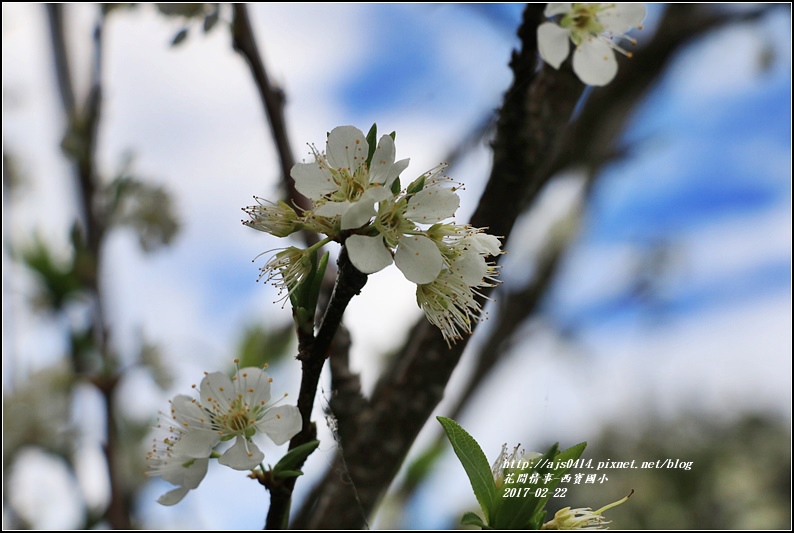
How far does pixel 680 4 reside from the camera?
63.3 inches

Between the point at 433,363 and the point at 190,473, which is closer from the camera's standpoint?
the point at 190,473

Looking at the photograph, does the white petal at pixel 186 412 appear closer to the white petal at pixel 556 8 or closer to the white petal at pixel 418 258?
the white petal at pixel 418 258

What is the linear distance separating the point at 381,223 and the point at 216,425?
204 mm

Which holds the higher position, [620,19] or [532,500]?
[620,19]

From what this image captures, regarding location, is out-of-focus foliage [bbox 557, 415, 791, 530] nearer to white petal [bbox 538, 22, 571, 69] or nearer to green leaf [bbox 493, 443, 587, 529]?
green leaf [bbox 493, 443, 587, 529]

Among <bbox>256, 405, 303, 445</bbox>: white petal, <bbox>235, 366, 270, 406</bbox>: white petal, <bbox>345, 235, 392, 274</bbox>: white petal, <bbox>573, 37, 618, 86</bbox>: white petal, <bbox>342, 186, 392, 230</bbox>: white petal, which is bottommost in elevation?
<bbox>256, 405, 303, 445</bbox>: white petal

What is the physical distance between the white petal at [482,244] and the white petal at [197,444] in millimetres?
219

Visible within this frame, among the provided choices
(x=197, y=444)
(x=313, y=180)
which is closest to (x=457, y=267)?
(x=313, y=180)

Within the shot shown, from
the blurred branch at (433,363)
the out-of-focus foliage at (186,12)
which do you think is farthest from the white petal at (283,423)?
the out-of-focus foliage at (186,12)

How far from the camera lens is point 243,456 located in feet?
1.37

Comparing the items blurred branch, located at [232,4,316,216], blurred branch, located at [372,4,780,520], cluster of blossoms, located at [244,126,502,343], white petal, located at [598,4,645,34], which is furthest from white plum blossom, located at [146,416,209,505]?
blurred branch, located at [372,4,780,520]

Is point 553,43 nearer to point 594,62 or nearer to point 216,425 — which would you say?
point 594,62

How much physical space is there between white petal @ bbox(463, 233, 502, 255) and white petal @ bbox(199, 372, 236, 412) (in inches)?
8.0

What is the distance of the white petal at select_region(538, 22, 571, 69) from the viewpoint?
0.63m
